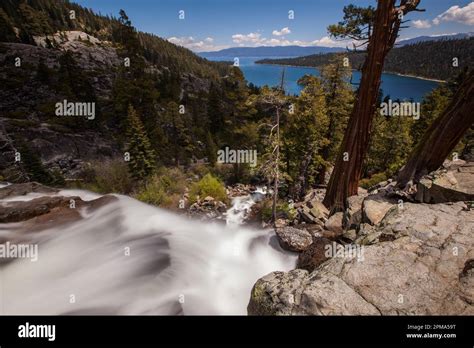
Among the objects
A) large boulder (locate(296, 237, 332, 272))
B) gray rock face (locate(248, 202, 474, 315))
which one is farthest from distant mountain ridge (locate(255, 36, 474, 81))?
gray rock face (locate(248, 202, 474, 315))

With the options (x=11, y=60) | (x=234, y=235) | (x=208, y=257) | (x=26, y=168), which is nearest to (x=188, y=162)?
(x=26, y=168)

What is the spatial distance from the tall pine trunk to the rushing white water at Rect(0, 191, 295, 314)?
14.2 feet

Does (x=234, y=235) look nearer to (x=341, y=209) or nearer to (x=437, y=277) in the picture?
(x=341, y=209)

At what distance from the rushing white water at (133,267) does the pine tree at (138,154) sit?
39.2ft

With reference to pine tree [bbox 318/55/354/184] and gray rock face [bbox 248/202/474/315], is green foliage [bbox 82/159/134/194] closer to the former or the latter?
pine tree [bbox 318/55/354/184]

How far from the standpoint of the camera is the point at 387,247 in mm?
4883

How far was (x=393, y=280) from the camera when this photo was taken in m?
4.14

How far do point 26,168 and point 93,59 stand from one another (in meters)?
65.3

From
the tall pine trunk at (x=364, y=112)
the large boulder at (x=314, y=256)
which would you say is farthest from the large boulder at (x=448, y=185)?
the large boulder at (x=314, y=256)

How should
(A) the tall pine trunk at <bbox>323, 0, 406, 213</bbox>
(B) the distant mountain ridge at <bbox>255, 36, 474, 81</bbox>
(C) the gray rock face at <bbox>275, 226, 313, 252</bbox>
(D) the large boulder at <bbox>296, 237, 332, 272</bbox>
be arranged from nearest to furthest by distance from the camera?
(D) the large boulder at <bbox>296, 237, 332, 272</bbox>, (A) the tall pine trunk at <bbox>323, 0, 406, 213</bbox>, (C) the gray rock face at <bbox>275, 226, 313, 252</bbox>, (B) the distant mountain ridge at <bbox>255, 36, 474, 81</bbox>

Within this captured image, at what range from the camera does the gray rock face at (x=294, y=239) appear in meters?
9.69

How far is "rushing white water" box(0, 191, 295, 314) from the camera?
259 inches

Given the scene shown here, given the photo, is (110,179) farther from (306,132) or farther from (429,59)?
(429,59)

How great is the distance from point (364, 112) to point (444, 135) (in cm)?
280
